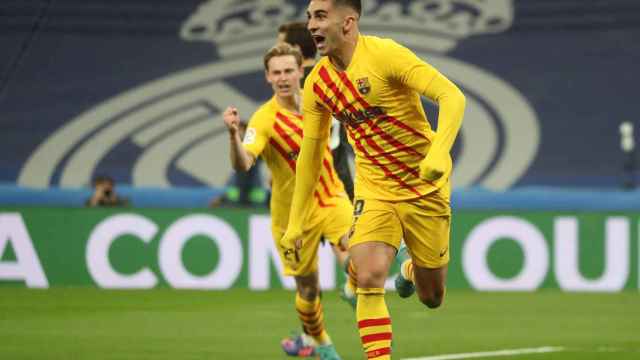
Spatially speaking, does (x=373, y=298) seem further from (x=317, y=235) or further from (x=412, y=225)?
(x=317, y=235)

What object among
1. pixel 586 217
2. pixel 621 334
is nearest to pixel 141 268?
pixel 586 217

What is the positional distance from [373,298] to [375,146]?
800mm

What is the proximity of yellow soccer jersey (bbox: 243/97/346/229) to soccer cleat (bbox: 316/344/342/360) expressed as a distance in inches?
31.3

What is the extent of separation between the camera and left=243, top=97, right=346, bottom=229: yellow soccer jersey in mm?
9669

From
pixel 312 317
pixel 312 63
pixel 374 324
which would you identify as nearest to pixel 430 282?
pixel 374 324

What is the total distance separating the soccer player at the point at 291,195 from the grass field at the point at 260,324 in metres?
0.48

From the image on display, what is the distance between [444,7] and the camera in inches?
874

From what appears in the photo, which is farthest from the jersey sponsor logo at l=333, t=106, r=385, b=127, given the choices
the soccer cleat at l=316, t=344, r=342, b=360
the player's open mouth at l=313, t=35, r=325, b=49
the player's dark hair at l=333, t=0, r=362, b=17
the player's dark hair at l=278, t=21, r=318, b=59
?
the player's dark hair at l=278, t=21, r=318, b=59

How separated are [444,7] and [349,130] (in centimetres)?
1455

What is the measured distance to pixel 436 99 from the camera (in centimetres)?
730

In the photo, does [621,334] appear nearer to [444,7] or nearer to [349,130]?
[349,130]

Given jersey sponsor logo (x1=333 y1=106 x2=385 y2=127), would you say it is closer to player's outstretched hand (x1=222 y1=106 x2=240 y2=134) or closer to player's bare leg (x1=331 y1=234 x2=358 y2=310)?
player's outstretched hand (x1=222 y1=106 x2=240 y2=134)

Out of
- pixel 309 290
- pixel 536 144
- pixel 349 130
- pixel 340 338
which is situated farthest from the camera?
pixel 536 144

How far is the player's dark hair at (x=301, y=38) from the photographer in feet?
33.4
